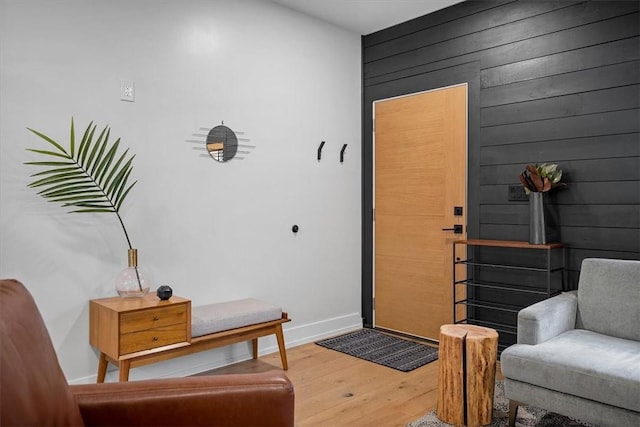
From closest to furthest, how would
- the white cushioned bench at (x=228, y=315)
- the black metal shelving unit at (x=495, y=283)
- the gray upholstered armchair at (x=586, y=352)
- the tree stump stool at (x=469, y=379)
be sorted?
the gray upholstered armchair at (x=586, y=352), the tree stump stool at (x=469, y=379), the white cushioned bench at (x=228, y=315), the black metal shelving unit at (x=495, y=283)

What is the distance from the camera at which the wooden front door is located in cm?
385

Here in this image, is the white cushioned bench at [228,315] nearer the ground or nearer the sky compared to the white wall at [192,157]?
nearer the ground

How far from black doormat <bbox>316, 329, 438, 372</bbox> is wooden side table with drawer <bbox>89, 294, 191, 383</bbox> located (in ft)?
4.71

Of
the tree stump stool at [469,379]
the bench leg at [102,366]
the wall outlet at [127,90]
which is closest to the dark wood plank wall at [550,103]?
Answer: the tree stump stool at [469,379]

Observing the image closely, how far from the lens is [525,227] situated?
345 centimetres

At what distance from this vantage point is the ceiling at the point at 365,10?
3824 mm

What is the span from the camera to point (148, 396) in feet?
4.73

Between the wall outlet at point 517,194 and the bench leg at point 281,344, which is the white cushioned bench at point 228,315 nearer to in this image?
the bench leg at point 281,344

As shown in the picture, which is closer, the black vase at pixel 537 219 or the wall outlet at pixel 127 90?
the wall outlet at pixel 127 90

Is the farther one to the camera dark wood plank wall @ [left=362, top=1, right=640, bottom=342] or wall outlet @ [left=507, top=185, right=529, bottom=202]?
wall outlet @ [left=507, top=185, right=529, bottom=202]

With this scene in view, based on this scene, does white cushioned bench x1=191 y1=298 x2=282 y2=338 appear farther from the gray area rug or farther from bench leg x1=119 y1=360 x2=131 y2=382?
the gray area rug

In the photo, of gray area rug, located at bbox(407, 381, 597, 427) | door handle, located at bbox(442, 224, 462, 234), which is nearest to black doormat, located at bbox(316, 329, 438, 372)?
gray area rug, located at bbox(407, 381, 597, 427)

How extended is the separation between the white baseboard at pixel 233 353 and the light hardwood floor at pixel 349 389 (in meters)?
0.07

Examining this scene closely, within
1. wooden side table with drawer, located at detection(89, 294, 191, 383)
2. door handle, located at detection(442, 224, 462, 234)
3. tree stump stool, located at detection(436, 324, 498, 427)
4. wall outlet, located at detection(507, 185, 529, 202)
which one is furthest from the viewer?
door handle, located at detection(442, 224, 462, 234)
